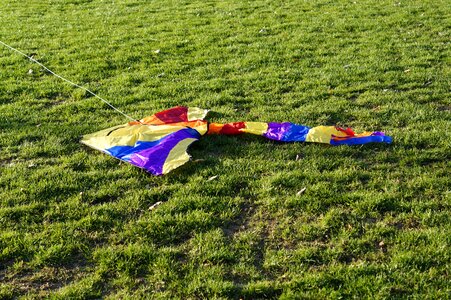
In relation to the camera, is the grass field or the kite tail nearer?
the grass field

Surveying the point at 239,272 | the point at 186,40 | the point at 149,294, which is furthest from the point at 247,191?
the point at 186,40

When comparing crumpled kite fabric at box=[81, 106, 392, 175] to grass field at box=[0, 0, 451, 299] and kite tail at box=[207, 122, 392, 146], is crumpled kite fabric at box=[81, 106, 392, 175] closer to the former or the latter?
kite tail at box=[207, 122, 392, 146]

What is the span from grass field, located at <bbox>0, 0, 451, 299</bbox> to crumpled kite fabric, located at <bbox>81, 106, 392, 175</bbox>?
12cm

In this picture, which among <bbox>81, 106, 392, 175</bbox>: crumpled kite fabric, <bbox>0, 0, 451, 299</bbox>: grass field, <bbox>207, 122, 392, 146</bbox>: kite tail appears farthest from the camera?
<bbox>207, 122, 392, 146</bbox>: kite tail

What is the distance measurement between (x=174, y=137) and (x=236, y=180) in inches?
42.3

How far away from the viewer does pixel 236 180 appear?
541 cm

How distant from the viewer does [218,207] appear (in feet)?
16.3

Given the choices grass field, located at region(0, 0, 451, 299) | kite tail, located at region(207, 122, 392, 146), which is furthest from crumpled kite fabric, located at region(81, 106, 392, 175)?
grass field, located at region(0, 0, 451, 299)

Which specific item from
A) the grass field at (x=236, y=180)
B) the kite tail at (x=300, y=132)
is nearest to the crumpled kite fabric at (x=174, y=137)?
the kite tail at (x=300, y=132)

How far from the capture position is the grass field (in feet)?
13.4

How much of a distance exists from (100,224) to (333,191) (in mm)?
2186

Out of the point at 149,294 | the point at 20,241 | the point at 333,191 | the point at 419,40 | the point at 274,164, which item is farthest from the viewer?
the point at 419,40

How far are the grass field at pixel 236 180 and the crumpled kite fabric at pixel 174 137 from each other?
0.38 ft

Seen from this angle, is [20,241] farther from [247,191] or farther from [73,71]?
[73,71]
